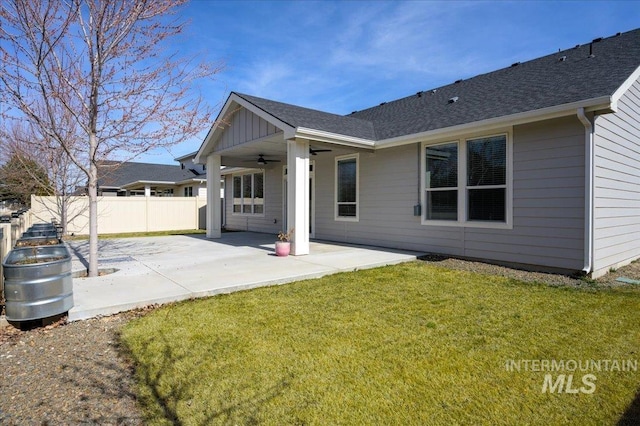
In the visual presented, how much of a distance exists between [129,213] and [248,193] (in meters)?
5.89

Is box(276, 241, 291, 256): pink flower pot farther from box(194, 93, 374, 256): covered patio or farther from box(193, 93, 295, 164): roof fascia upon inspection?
box(193, 93, 295, 164): roof fascia

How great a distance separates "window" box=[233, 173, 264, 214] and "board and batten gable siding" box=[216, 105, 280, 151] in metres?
4.04

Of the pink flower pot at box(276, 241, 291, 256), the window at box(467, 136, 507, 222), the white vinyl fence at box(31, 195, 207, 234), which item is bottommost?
the pink flower pot at box(276, 241, 291, 256)

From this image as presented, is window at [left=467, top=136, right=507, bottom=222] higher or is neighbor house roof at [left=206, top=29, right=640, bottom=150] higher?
neighbor house roof at [left=206, top=29, right=640, bottom=150]

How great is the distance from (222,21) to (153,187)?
22.4 meters

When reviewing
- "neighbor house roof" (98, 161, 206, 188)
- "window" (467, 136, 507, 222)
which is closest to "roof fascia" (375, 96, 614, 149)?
"window" (467, 136, 507, 222)

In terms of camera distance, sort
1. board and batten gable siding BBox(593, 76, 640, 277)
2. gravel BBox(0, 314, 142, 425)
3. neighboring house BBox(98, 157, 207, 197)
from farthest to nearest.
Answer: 1. neighboring house BBox(98, 157, 207, 197)
2. board and batten gable siding BBox(593, 76, 640, 277)
3. gravel BBox(0, 314, 142, 425)

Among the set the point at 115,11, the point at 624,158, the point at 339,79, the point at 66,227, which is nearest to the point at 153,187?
the point at 66,227

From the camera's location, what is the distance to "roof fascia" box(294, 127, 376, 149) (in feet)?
25.4

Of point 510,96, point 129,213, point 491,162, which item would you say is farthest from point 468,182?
point 129,213

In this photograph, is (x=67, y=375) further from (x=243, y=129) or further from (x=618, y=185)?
(x=618, y=185)

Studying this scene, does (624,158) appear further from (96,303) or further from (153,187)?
(153,187)

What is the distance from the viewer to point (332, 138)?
8.30 metres

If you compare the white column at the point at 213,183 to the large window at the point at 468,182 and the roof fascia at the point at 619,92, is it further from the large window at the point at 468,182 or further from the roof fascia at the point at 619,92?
the roof fascia at the point at 619,92
